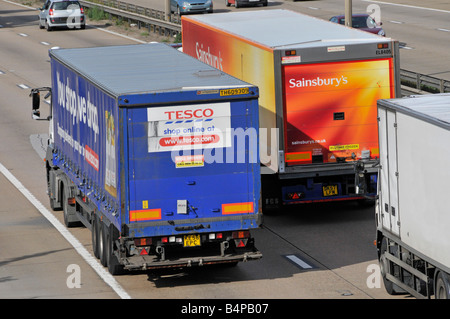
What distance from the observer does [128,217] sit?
16750 millimetres

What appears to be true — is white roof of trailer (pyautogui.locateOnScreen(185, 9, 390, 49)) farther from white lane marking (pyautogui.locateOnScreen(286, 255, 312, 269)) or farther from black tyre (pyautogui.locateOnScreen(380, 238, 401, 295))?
black tyre (pyautogui.locateOnScreen(380, 238, 401, 295))

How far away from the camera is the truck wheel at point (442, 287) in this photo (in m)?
13.8

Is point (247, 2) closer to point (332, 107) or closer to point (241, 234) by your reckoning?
point (332, 107)

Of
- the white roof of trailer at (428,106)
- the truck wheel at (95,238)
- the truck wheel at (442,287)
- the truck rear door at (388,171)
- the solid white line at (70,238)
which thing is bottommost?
the solid white line at (70,238)

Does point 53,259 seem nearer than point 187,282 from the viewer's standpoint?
No

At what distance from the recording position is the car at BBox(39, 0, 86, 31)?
57.0 m

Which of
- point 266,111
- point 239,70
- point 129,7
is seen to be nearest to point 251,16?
point 239,70

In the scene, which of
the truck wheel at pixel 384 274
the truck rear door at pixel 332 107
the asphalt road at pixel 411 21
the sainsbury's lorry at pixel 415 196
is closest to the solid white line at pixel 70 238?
the truck wheel at pixel 384 274

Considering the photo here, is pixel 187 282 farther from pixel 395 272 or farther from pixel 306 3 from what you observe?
pixel 306 3

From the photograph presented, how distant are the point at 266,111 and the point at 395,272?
6213 mm

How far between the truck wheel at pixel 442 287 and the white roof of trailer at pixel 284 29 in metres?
7.85

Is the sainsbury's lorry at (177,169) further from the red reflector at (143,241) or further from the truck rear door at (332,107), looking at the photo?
the truck rear door at (332,107)

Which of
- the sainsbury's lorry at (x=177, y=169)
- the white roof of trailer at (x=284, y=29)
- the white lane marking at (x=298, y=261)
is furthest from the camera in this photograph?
the white roof of trailer at (x=284, y=29)

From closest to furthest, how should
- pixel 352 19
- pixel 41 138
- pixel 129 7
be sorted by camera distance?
pixel 41 138, pixel 352 19, pixel 129 7
